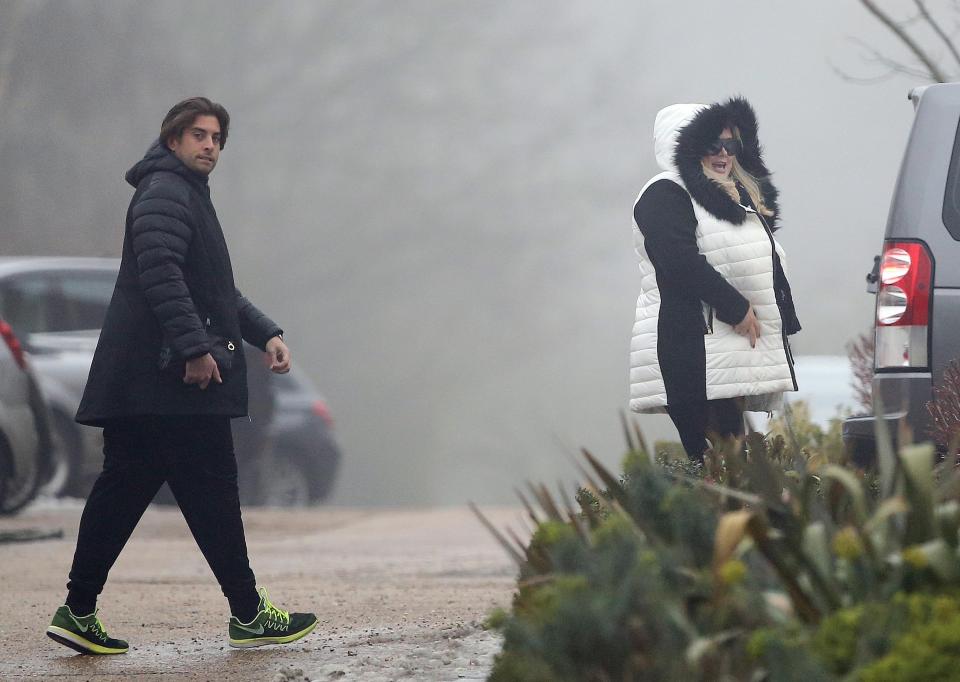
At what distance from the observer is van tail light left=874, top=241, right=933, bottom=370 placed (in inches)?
217

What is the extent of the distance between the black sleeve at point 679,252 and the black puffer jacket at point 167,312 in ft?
4.34

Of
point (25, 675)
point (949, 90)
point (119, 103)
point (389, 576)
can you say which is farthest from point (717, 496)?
point (119, 103)

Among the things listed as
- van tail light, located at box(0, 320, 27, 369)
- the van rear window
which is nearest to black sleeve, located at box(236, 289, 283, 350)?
the van rear window

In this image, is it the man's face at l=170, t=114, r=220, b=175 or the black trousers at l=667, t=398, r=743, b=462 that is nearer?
the man's face at l=170, t=114, r=220, b=175

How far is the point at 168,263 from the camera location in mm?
5062

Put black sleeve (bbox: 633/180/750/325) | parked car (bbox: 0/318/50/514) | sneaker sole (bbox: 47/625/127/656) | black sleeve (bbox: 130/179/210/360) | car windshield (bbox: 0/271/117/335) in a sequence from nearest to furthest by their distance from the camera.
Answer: black sleeve (bbox: 130/179/210/360) → sneaker sole (bbox: 47/625/127/656) → black sleeve (bbox: 633/180/750/325) → parked car (bbox: 0/318/50/514) → car windshield (bbox: 0/271/117/335)

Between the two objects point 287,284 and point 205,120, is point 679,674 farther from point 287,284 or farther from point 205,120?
point 287,284

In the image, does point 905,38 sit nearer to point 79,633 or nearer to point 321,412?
point 321,412

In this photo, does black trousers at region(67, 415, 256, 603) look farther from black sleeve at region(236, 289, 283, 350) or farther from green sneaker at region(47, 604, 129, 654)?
black sleeve at region(236, 289, 283, 350)

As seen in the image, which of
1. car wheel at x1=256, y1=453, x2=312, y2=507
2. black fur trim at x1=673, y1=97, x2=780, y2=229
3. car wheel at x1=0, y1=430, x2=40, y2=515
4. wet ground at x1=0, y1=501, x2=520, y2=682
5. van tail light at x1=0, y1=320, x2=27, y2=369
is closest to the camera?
wet ground at x1=0, y1=501, x2=520, y2=682

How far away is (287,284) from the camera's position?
25.4 metres

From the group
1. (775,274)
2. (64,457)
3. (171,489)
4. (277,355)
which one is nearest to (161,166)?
(277,355)

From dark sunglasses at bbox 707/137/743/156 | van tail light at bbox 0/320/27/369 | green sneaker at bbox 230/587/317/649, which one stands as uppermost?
dark sunglasses at bbox 707/137/743/156

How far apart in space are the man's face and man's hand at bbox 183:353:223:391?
601mm
